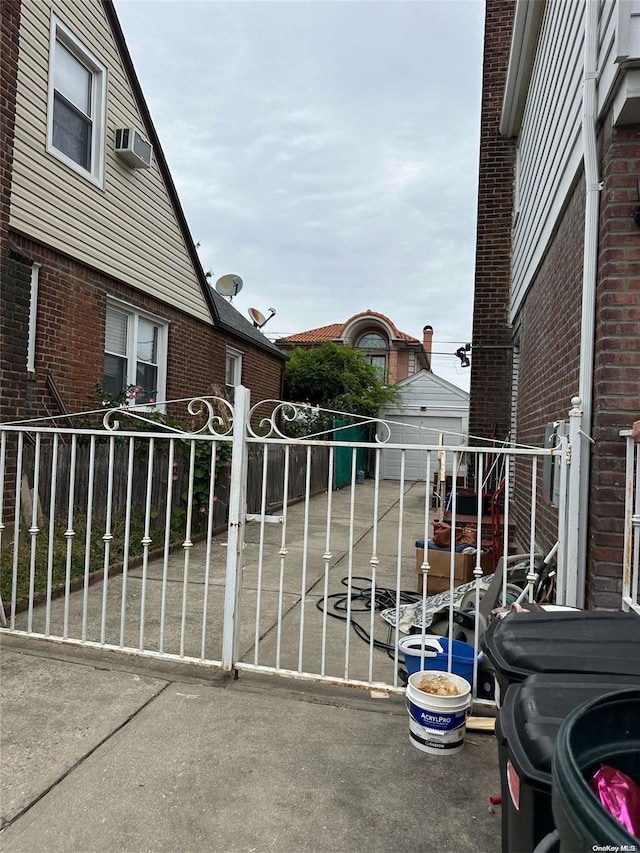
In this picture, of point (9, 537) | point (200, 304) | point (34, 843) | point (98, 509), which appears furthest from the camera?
point (200, 304)

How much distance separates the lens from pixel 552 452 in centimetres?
300

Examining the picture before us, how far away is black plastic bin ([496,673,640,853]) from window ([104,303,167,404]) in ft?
24.3

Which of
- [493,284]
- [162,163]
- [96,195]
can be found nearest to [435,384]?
[493,284]

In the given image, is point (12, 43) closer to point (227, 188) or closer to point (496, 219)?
point (496, 219)

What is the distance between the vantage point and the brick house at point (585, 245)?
2.92 metres

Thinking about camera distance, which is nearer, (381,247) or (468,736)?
(468,736)

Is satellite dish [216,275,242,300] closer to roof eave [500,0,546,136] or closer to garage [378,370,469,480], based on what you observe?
garage [378,370,469,480]

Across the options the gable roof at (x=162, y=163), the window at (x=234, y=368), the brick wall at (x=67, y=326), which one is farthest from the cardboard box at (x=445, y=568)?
the window at (x=234, y=368)

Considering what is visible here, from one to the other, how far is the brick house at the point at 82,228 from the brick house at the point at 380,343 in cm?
1414

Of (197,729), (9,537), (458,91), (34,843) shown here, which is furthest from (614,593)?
(458,91)

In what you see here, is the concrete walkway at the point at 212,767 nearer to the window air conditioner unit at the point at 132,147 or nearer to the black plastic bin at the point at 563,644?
the black plastic bin at the point at 563,644

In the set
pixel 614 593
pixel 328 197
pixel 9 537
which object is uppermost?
pixel 328 197

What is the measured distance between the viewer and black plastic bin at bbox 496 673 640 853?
124 centimetres

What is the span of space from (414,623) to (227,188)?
16.9 m
